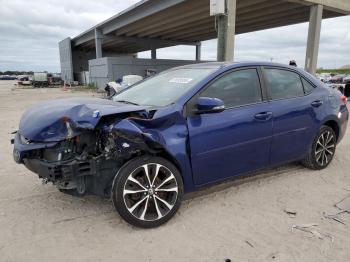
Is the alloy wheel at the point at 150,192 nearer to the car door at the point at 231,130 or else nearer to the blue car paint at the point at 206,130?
the blue car paint at the point at 206,130

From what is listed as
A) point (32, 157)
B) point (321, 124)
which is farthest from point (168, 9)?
point (32, 157)

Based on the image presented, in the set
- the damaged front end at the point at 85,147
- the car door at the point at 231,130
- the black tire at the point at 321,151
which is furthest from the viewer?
the black tire at the point at 321,151

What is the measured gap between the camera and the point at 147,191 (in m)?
3.11

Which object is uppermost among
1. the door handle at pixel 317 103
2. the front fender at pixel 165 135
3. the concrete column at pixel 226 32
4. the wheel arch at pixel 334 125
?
the concrete column at pixel 226 32

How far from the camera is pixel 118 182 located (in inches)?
116

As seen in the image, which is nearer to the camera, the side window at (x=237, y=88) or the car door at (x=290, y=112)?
the side window at (x=237, y=88)

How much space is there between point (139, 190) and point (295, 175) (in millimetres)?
2519

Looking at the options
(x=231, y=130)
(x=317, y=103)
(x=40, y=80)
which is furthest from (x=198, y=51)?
(x=231, y=130)

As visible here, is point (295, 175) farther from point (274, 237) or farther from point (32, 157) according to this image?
point (32, 157)

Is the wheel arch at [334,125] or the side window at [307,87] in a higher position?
the side window at [307,87]

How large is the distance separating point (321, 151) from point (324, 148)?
0.22 ft

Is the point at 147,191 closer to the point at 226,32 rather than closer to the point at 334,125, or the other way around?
the point at 334,125

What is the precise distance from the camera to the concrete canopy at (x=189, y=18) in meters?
17.8

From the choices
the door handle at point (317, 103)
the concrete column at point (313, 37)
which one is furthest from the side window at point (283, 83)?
the concrete column at point (313, 37)
